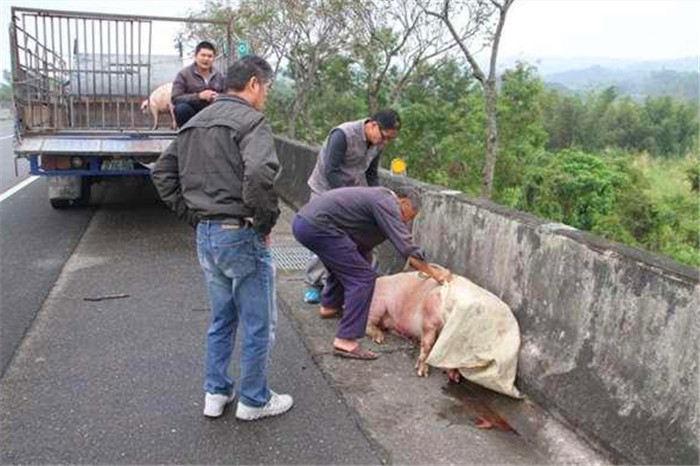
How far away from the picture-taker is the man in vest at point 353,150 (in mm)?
4793

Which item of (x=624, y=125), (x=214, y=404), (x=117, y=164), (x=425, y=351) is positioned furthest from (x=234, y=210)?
(x=624, y=125)

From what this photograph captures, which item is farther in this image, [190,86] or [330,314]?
[190,86]

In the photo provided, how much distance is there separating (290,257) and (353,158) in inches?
84.0

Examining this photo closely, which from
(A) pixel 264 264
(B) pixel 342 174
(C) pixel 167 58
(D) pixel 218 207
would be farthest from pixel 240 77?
(C) pixel 167 58

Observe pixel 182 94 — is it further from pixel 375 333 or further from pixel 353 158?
pixel 375 333

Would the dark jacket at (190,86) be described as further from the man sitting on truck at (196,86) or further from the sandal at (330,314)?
the sandal at (330,314)

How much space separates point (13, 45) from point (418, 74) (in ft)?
38.5

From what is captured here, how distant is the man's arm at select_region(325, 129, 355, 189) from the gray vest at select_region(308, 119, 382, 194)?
26 mm

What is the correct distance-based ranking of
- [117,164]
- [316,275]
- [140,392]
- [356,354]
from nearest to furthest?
[140,392] < [356,354] < [316,275] < [117,164]

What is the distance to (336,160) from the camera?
16.4 feet

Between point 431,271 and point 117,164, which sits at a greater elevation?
point 431,271

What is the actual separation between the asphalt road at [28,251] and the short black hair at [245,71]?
218cm

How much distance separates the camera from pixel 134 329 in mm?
4734

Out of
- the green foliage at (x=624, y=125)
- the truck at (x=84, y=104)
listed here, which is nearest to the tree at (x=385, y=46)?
the truck at (x=84, y=104)
